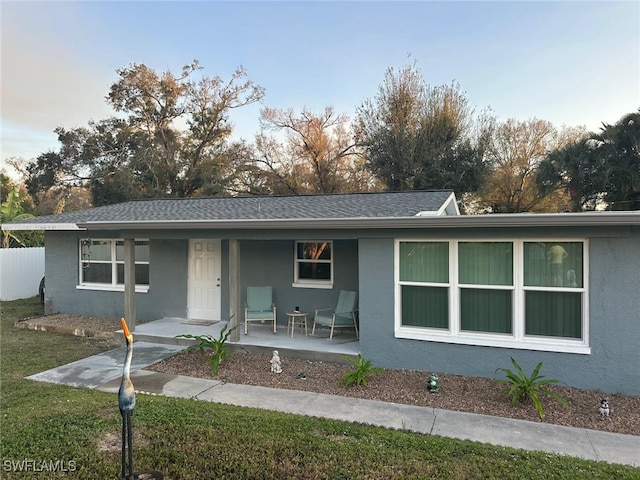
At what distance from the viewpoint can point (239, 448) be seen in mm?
3889

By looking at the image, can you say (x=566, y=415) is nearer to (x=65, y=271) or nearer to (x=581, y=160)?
(x=65, y=271)

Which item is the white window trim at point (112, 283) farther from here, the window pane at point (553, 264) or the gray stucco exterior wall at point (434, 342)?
the window pane at point (553, 264)

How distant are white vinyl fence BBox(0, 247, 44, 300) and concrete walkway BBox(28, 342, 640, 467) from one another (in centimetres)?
938

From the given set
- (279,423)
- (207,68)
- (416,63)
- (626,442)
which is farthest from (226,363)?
(207,68)

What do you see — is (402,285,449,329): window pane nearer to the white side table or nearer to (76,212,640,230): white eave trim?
(76,212,640,230): white eave trim

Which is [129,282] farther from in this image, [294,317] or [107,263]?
[294,317]

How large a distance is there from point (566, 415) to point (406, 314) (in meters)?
2.47

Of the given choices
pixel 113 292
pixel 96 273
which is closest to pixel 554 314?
pixel 113 292

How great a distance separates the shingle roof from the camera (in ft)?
27.1

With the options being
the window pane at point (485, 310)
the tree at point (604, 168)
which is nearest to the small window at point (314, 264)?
the window pane at point (485, 310)

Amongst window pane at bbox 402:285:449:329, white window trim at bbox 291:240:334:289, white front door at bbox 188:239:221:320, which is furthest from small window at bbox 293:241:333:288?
window pane at bbox 402:285:449:329

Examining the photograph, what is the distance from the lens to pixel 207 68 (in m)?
25.8

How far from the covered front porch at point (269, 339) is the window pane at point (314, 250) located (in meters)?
1.38

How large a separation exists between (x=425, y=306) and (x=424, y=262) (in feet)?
2.25
